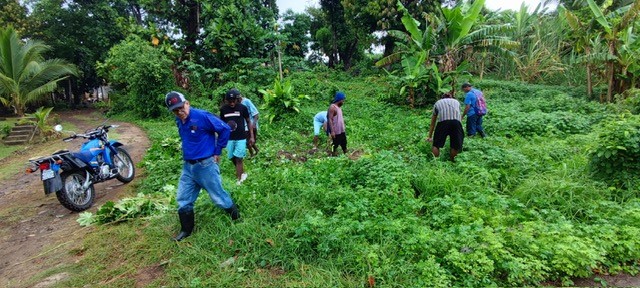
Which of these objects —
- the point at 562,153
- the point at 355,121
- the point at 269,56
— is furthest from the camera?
the point at 269,56

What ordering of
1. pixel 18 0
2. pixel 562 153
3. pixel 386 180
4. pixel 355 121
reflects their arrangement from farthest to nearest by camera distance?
pixel 18 0
pixel 355 121
pixel 562 153
pixel 386 180

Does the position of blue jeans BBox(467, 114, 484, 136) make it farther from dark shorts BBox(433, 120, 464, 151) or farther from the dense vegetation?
dark shorts BBox(433, 120, 464, 151)

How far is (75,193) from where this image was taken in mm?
5152

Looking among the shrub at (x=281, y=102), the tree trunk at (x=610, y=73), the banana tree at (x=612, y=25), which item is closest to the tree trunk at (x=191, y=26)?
the shrub at (x=281, y=102)

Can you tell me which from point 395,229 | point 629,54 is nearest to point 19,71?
point 395,229

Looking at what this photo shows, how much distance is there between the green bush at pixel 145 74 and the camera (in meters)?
14.1

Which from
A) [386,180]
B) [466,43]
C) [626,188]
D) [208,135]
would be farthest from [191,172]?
[466,43]

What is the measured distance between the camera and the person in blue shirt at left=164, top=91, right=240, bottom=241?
367cm

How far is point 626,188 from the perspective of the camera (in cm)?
461

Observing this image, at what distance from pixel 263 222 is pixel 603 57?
11.6 meters

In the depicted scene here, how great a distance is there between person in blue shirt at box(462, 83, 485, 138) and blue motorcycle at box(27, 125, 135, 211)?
6999 mm

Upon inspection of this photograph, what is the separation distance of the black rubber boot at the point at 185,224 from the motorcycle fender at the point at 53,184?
7.44ft

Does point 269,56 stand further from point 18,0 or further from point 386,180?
point 18,0

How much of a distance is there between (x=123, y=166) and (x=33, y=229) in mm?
1859
